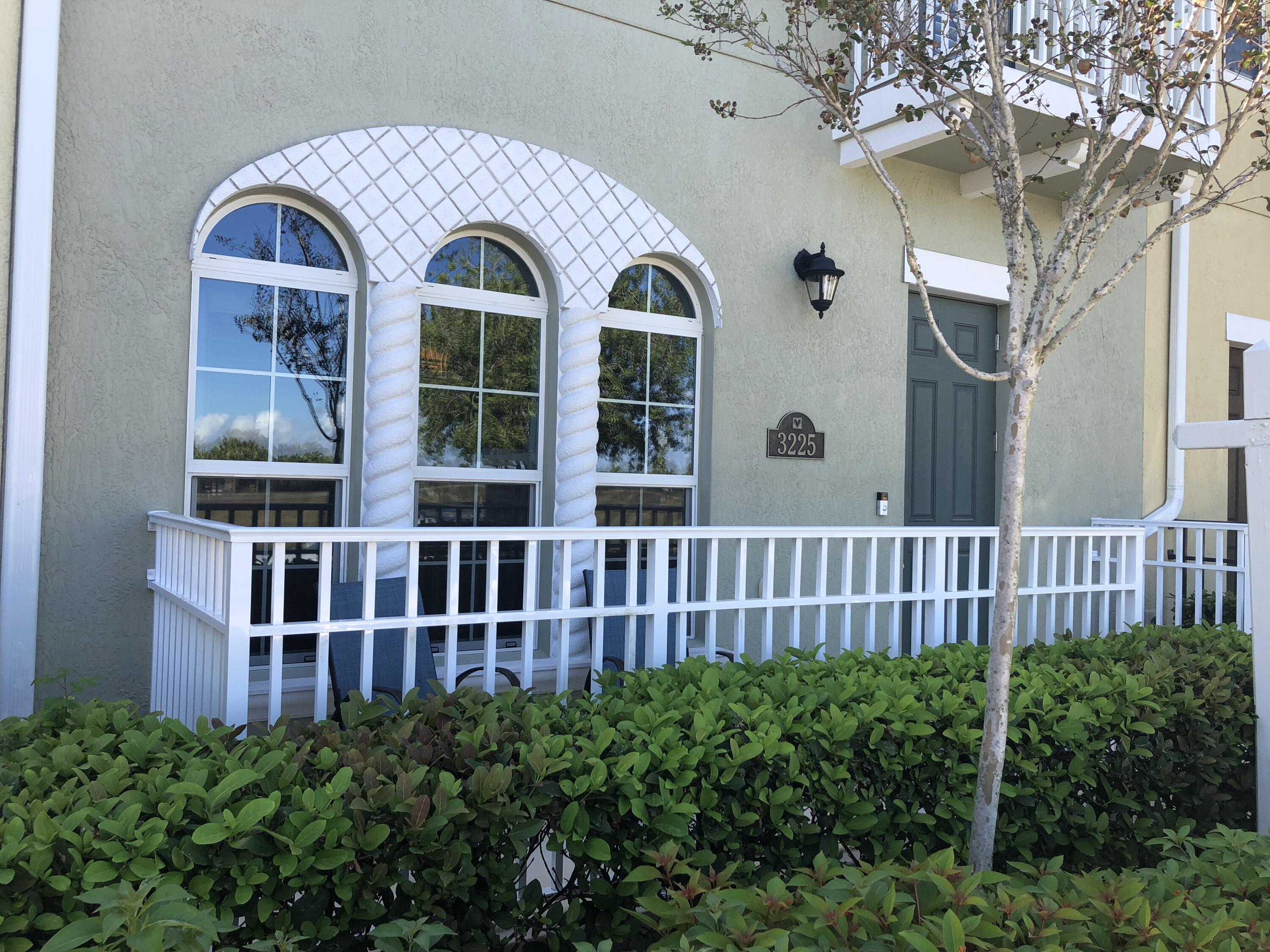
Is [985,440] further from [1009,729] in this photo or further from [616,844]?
[616,844]

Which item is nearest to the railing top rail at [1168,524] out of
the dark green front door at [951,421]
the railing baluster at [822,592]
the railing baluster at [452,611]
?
the dark green front door at [951,421]

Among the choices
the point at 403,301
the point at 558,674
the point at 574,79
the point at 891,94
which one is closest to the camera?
the point at 558,674

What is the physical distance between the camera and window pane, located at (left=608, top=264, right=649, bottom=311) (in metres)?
5.30

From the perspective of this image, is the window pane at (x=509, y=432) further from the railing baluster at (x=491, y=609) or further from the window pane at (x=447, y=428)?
the railing baluster at (x=491, y=609)

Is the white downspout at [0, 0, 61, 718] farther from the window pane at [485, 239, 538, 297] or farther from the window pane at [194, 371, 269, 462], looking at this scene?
the window pane at [485, 239, 538, 297]

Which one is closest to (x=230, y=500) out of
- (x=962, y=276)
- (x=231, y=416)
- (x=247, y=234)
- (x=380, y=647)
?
(x=231, y=416)

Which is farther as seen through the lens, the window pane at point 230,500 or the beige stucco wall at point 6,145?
the window pane at point 230,500

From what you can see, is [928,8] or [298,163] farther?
[928,8]

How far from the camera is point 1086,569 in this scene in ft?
17.0

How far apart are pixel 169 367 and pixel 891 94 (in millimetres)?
3945

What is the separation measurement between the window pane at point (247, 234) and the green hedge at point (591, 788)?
7.57 feet

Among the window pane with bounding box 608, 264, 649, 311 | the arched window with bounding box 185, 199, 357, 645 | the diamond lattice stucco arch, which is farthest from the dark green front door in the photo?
the arched window with bounding box 185, 199, 357, 645

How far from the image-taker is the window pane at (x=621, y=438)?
529 cm

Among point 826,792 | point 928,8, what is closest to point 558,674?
point 826,792
